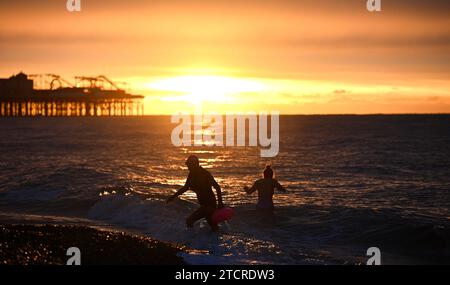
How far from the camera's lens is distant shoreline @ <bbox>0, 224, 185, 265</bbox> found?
31.1 ft

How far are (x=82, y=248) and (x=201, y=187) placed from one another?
281cm

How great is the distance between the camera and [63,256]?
980cm

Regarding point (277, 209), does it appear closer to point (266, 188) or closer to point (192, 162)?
point (266, 188)

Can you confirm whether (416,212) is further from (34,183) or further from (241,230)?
(34,183)

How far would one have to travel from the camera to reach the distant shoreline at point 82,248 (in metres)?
9.48

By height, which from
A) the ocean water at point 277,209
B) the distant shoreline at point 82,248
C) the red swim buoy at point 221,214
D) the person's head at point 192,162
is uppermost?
the person's head at point 192,162

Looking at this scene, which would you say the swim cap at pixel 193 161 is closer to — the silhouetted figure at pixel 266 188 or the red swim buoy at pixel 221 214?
the red swim buoy at pixel 221 214

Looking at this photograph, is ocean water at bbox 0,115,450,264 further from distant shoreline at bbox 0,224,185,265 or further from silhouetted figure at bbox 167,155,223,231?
distant shoreline at bbox 0,224,185,265

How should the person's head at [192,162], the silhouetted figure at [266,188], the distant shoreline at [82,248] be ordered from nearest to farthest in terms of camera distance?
the distant shoreline at [82,248] → the person's head at [192,162] → the silhouetted figure at [266,188]

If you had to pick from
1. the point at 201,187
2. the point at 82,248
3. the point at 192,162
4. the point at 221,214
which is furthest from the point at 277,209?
the point at 82,248

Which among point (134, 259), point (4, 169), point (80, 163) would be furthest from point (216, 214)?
point (80, 163)

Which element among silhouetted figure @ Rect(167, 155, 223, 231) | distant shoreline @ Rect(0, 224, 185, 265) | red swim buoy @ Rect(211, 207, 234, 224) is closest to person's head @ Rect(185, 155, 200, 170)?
silhouetted figure @ Rect(167, 155, 223, 231)

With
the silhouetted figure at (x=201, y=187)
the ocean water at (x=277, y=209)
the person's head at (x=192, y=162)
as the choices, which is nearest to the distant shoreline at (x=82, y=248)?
the ocean water at (x=277, y=209)

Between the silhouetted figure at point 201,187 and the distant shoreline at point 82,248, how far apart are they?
48.8 inches
